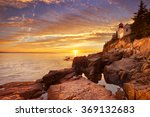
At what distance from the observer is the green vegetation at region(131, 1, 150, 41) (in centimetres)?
1190

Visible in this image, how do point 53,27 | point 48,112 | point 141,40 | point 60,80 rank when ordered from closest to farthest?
point 48,112 < point 60,80 < point 53,27 < point 141,40

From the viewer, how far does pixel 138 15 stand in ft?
40.2

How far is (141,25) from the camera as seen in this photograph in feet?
→ 39.8

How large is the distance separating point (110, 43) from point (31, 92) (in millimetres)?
10879

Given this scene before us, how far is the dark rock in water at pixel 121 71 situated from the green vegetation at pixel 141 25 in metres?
3.54

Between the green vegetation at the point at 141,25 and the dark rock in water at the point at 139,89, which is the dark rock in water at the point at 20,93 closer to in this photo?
the dark rock in water at the point at 139,89

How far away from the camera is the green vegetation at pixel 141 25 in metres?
11.9

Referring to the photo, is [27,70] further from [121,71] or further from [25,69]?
[121,71]

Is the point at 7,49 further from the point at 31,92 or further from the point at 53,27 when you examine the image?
the point at 31,92

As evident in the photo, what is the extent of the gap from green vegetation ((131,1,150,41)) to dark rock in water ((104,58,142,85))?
354 cm

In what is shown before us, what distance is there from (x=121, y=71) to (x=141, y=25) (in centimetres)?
510

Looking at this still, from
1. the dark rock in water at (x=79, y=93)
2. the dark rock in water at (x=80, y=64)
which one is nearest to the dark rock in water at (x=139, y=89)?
the dark rock in water at (x=79, y=93)

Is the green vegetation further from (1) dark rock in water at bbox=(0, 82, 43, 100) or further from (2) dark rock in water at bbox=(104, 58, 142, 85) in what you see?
(1) dark rock in water at bbox=(0, 82, 43, 100)

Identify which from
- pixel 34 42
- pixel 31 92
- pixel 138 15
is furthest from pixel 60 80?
pixel 138 15
